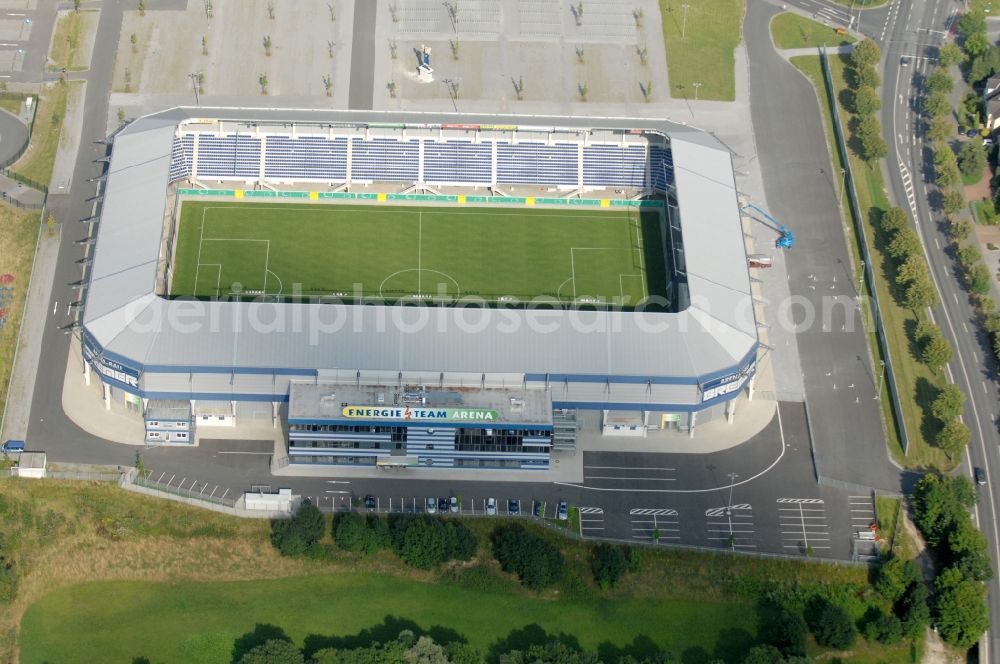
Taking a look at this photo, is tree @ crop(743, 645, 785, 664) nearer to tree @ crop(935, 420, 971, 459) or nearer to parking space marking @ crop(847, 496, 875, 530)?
parking space marking @ crop(847, 496, 875, 530)

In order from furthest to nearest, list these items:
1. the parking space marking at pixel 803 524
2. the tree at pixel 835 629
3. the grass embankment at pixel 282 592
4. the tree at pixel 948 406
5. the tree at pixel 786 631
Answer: the tree at pixel 948 406 < the parking space marking at pixel 803 524 < the grass embankment at pixel 282 592 < the tree at pixel 835 629 < the tree at pixel 786 631

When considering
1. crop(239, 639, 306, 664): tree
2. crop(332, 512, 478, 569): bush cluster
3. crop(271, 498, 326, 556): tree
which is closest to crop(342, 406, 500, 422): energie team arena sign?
crop(332, 512, 478, 569): bush cluster

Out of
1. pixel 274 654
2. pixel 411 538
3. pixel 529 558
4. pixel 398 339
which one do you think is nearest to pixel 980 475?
pixel 529 558

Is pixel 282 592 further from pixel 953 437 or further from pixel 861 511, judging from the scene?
pixel 953 437

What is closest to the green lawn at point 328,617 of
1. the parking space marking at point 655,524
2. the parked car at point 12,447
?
the parking space marking at point 655,524

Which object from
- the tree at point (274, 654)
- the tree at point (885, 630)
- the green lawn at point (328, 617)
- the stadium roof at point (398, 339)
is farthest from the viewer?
the stadium roof at point (398, 339)

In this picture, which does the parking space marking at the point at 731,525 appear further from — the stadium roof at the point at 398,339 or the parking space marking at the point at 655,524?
the stadium roof at the point at 398,339

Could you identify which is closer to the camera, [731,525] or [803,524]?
[731,525]
